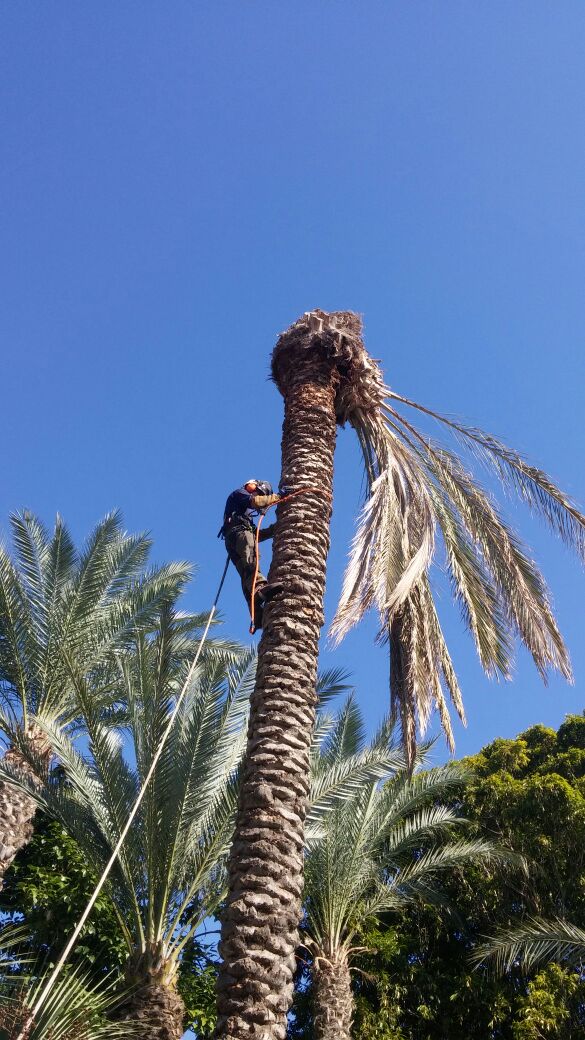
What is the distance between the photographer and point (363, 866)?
12.1 metres

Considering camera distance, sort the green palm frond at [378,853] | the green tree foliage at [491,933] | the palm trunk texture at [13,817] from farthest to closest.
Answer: the green tree foliage at [491,933], the green palm frond at [378,853], the palm trunk texture at [13,817]

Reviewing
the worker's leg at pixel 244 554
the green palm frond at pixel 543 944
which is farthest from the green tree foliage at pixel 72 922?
the worker's leg at pixel 244 554

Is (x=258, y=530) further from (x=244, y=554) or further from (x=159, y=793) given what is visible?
(x=159, y=793)

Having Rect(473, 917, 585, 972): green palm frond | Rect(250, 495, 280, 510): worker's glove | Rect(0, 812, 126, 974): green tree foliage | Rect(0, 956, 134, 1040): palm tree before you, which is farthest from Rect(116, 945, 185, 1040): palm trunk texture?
Rect(473, 917, 585, 972): green palm frond

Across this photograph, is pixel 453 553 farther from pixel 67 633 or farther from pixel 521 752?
pixel 521 752

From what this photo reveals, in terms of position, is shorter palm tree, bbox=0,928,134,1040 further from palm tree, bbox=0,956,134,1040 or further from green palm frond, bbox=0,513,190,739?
green palm frond, bbox=0,513,190,739

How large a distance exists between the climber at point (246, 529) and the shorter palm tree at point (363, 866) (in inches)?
187

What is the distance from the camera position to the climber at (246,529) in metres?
7.86

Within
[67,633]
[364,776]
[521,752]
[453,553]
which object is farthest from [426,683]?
[521,752]

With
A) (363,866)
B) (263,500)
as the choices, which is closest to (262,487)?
(263,500)

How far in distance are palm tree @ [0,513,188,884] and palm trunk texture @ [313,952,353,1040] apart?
14.5 feet

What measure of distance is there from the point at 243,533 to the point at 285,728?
2.58 metres

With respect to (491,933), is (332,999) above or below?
below

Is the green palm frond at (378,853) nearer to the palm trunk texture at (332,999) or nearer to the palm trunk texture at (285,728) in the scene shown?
the palm trunk texture at (332,999)
